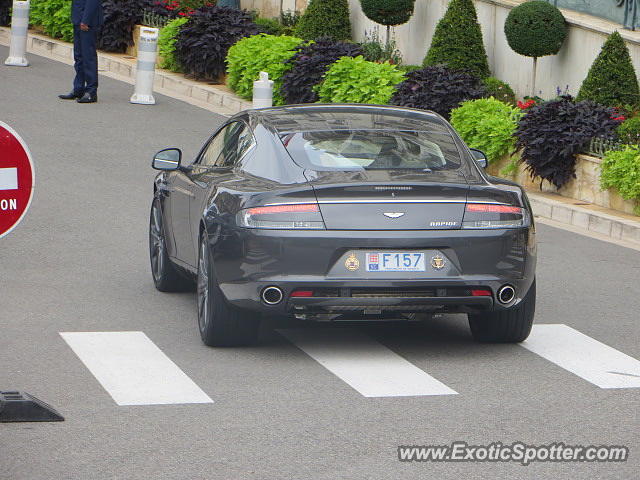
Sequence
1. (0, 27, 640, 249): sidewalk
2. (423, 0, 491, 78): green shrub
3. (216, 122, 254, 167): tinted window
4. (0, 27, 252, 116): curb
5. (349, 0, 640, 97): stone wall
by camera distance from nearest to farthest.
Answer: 1. (216, 122, 254, 167): tinted window
2. (0, 27, 640, 249): sidewalk
3. (349, 0, 640, 97): stone wall
4. (423, 0, 491, 78): green shrub
5. (0, 27, 252, 116): curb

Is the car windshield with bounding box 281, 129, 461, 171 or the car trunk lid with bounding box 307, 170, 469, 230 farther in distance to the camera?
the car windshield with bounding box 281, 129, 461, 171

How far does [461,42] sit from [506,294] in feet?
46.4

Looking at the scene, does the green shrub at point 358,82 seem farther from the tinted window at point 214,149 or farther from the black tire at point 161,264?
the tinted window at point 214,149

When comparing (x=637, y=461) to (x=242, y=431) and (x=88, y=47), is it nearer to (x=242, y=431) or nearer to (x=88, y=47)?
(x=242, y=431)

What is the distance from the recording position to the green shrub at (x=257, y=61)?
22219 mm

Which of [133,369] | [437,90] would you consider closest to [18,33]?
[437,90]

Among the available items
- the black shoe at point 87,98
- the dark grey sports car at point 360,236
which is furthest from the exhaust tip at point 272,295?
the black shoe at point 87,98

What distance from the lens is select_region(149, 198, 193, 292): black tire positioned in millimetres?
11117

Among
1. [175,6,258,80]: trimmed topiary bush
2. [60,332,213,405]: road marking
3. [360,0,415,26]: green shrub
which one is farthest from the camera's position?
[360,0,415,26]: green shrub

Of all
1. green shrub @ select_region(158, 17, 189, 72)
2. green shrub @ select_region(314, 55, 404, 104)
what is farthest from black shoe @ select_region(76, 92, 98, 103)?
green shrub @ select_region(314, 55, 404, 104)

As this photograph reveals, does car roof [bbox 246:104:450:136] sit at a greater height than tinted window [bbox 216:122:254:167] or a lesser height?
greater

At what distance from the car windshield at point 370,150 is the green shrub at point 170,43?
15.8 m

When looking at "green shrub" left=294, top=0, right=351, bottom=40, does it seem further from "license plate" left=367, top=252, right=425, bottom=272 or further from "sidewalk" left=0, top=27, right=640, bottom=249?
"license plate" left=367, top=252, right=425, bottom=272

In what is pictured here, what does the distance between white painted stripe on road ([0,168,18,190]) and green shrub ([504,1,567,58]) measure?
14.8 meters
